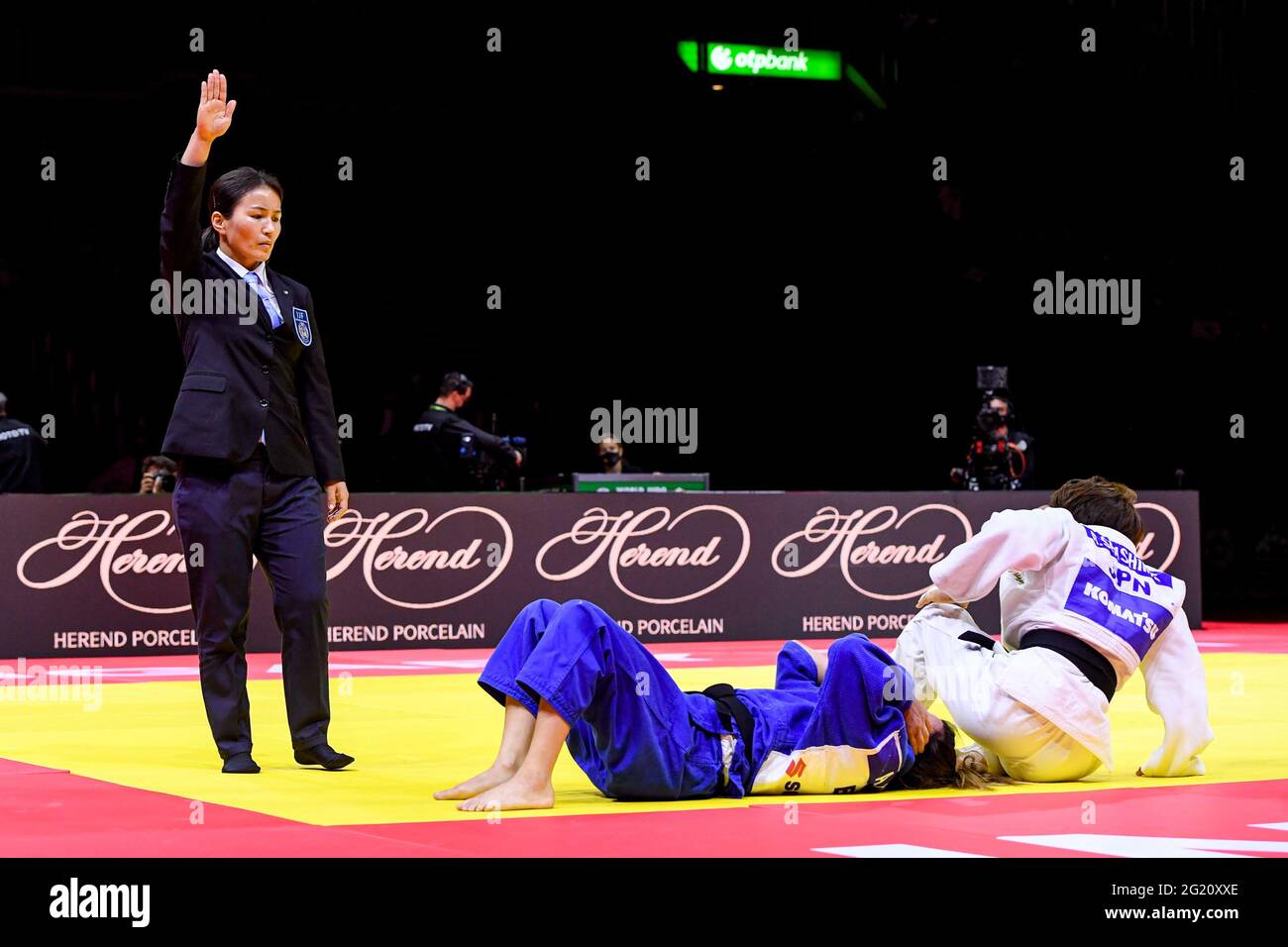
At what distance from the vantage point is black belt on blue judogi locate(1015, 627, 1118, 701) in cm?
511

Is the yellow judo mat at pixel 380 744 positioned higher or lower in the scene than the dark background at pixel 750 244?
lower

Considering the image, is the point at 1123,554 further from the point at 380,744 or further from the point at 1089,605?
the point at 380,744

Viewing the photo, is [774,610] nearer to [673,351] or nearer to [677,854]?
[673,351]

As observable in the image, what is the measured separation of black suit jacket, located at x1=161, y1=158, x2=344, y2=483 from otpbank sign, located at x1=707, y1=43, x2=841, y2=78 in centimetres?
1334

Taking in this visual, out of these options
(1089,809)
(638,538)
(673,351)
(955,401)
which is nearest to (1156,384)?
(955,401)

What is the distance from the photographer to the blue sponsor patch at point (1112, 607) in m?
5.11

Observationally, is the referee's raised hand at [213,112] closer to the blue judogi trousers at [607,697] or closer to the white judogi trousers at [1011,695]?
the blue judogi trousers at [607,697]

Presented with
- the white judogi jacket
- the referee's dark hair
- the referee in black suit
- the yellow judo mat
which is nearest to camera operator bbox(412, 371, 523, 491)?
the referee's dark hair

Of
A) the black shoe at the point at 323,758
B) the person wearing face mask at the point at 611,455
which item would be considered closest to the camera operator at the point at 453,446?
the person wearing face mask at the point at 611,455

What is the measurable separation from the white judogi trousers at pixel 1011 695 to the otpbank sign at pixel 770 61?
14.3 m

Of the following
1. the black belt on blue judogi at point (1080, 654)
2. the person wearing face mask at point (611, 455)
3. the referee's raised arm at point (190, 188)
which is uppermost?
the referee's raised arm at point (190, 188)

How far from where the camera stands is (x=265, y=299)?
19.6 feet

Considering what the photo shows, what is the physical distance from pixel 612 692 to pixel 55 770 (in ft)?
7.38

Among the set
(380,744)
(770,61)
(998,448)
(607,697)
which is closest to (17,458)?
(998,448)
